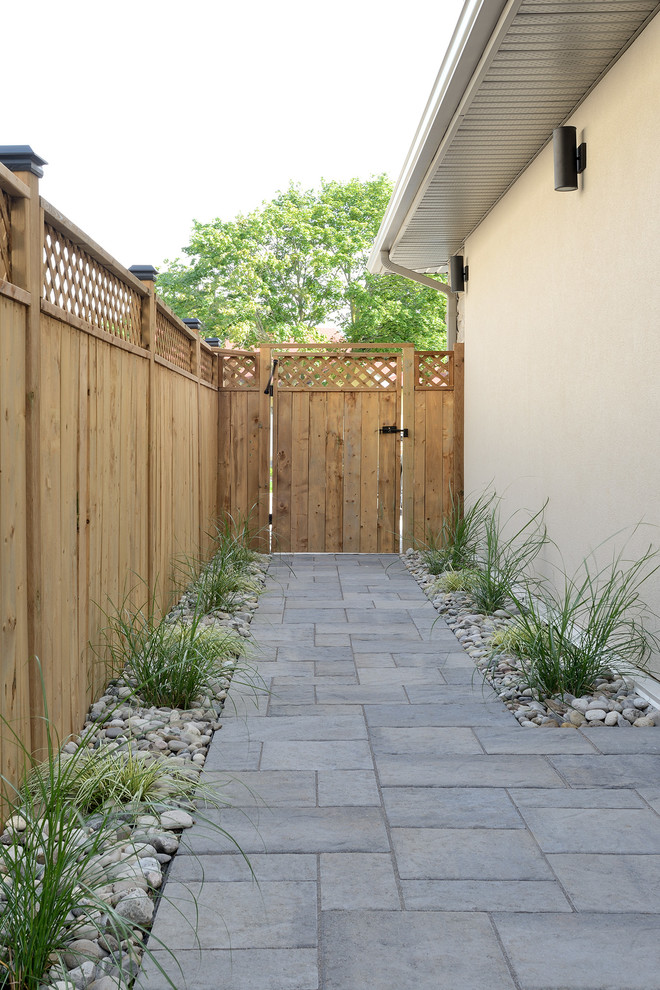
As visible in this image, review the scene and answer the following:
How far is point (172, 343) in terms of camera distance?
5.19 meters

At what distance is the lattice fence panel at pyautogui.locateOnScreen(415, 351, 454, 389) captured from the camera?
26.2 ft

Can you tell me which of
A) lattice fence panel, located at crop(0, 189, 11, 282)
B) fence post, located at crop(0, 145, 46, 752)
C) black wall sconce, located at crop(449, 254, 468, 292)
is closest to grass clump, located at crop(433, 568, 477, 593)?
black wall sconce, located at crop(449, 254, 468, 292)

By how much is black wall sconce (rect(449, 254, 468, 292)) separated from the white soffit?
1.10 meters

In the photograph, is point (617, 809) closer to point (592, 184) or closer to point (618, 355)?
point (618, 355)

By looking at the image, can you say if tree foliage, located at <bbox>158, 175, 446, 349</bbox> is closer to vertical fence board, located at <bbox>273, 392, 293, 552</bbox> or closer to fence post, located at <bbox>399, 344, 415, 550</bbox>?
fence post, located at <bbox>399, 344, 415, 550</bbox>

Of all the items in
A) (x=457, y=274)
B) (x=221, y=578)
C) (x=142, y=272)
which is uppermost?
(x=457, y=274)

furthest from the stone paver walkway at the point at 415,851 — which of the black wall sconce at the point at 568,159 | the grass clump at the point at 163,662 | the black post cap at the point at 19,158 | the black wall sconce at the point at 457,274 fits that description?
the black wall sconce at the point at 457,274

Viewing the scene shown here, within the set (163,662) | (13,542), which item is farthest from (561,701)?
(13,542)

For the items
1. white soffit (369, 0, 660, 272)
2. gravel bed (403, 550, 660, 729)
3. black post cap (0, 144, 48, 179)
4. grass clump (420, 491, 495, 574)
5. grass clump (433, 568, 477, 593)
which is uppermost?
white soffit (369, 0, 660, 272)

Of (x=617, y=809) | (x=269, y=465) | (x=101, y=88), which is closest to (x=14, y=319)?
(x=617, y=809)

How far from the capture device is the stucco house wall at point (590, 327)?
11.7 feet

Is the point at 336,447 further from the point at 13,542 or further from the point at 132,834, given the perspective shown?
the point at 132,834

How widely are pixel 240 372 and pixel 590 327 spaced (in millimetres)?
4146

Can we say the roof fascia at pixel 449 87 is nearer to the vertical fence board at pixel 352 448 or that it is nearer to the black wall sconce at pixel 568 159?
the black wall sconce at pixel 568 159
